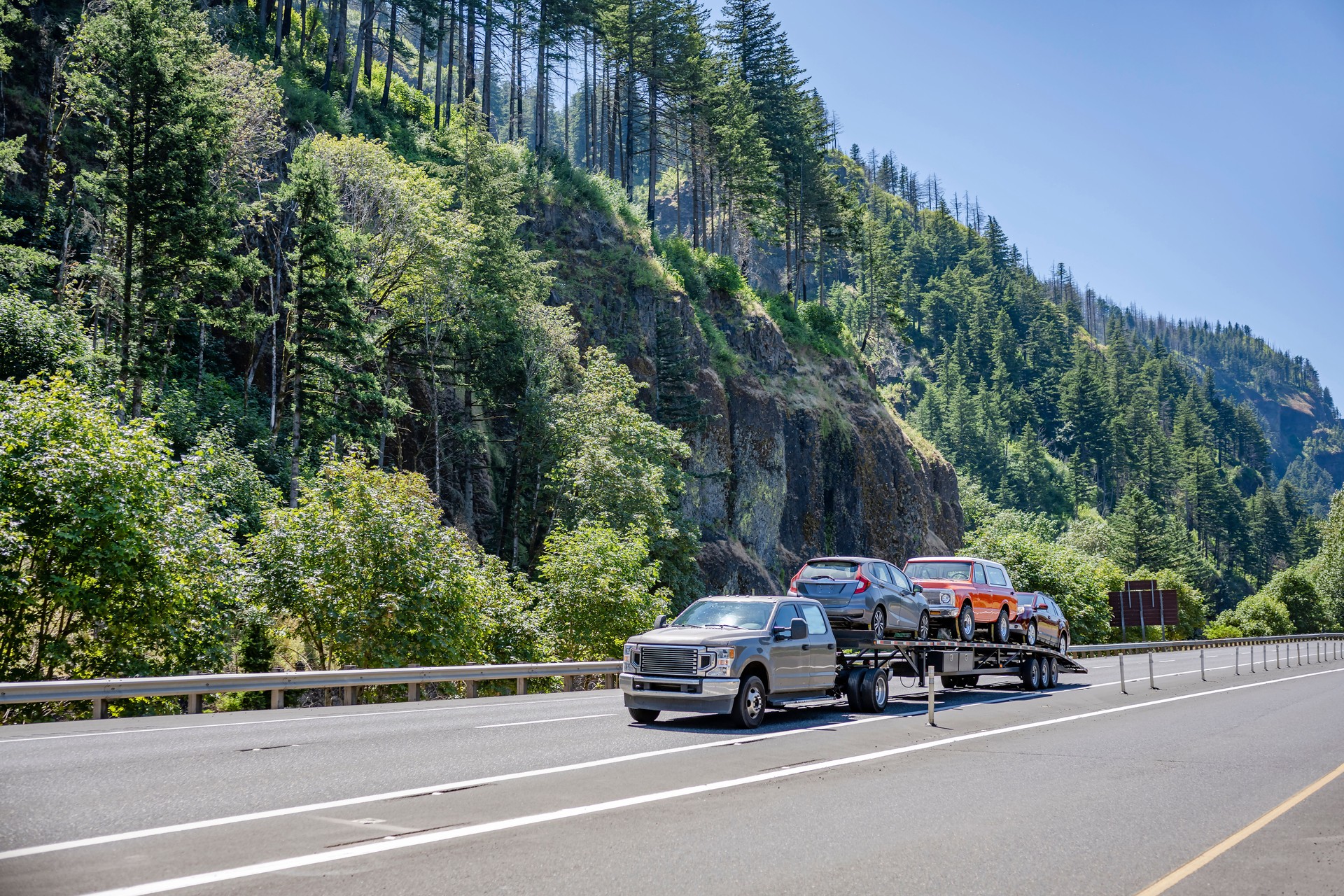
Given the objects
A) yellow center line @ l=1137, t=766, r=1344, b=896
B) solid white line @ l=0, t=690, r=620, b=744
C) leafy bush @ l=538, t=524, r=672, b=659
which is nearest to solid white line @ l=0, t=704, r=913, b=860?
solid white line @ l=0, t=690, r=620, b=744

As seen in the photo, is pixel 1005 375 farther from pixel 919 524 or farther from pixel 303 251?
pixel 303 251

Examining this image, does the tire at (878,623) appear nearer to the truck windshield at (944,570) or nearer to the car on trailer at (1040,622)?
the truck windshield at (944,570)

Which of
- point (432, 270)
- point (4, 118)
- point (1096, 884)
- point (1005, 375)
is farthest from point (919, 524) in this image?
point (1005, 375)

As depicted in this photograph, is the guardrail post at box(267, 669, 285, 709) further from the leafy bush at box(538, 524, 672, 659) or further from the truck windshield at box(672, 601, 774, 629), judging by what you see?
the leafy bush at box(538, 524, 672, 659)

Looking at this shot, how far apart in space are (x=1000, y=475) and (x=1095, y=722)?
11333 cm

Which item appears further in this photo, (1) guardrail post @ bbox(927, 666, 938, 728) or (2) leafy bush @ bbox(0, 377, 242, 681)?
(2) leafy bush @ bbox(0, 377, 242, 681)

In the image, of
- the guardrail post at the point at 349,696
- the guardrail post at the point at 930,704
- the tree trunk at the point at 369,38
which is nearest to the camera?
the guardrail post at the point at 930,704

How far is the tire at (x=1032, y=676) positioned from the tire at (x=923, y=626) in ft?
15.2

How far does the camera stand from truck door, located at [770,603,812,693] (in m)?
14.4

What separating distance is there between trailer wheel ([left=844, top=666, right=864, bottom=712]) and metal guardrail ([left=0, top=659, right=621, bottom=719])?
311 inches

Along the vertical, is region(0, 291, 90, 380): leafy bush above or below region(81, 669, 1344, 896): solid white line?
above

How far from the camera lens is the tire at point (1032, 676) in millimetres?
22438

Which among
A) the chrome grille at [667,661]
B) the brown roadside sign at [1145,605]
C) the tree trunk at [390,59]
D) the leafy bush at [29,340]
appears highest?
the tree trunk at [390,59]

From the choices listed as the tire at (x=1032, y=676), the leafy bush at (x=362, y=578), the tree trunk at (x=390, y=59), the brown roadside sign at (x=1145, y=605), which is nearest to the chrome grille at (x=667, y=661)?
the leafy bush at (x=362, y=578)
